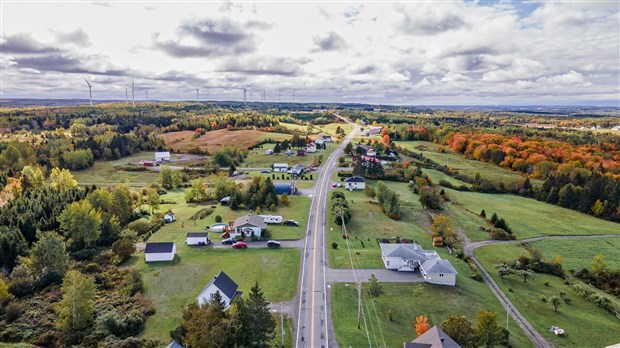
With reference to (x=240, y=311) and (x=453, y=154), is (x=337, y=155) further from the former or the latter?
(x=240, y=311)

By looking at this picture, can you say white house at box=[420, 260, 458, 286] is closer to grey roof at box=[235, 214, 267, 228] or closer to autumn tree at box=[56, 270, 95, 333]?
grey roof at box=[235, 214, 267, 228]

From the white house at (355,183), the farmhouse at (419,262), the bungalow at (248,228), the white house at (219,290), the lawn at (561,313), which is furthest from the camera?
the white house at (355,183)

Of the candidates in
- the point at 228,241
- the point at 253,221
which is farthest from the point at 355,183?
the point at 228,241

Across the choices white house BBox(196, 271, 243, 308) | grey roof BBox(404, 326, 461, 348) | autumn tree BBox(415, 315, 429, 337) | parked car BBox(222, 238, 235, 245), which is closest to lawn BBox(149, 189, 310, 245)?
parked car BBox(222, 238, 235, 245)

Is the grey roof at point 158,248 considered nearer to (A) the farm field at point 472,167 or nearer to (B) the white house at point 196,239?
(B) the white house at point 196,239

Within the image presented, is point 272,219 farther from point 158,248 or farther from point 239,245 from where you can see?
point 158,248

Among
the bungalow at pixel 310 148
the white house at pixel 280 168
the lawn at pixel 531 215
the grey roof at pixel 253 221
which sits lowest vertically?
the lawn at pixel 531 215

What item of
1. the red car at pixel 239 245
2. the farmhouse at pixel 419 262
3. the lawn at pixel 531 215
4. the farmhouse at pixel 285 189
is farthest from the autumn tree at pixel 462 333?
the farmhouse at pixel 285 189

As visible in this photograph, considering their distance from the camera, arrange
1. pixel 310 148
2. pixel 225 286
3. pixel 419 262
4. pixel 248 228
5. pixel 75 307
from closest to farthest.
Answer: pixel 75 307
pixel 225 286
pixel 419 262
pixel 248 228
pixel 310 148
